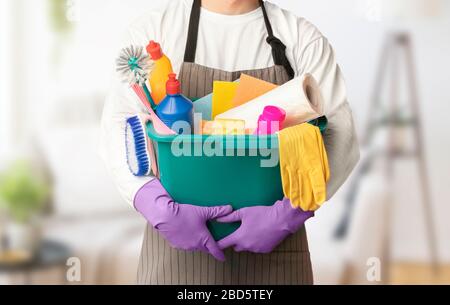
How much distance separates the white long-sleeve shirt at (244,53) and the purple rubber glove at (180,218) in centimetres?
13

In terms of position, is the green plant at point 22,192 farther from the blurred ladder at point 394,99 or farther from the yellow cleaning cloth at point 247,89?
the yellow cleaning cloth at point 247,89

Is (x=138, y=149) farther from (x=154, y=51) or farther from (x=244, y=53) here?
(x=244, y=53)

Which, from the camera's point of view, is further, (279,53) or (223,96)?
(279,53)

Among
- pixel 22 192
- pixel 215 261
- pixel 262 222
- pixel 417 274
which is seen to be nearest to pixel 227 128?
pixel 262 222

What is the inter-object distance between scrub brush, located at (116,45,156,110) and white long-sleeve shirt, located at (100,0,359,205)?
14 cm

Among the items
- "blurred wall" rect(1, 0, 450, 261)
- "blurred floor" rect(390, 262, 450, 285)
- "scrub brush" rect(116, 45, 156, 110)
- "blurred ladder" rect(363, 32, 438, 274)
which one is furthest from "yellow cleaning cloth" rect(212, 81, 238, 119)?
"blurred floor" rect(390, 262, 450, 285)

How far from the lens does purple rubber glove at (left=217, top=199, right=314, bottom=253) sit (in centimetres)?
118

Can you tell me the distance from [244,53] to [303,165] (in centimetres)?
32

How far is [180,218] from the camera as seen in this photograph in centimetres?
116

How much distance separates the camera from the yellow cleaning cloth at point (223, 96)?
121cm

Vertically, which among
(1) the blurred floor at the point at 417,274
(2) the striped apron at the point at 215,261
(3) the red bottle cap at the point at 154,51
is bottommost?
(1) the blurred floor at the point at 417,274

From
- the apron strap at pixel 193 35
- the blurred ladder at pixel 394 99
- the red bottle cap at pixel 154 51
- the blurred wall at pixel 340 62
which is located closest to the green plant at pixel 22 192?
the blurred wall at pixel 340 62
